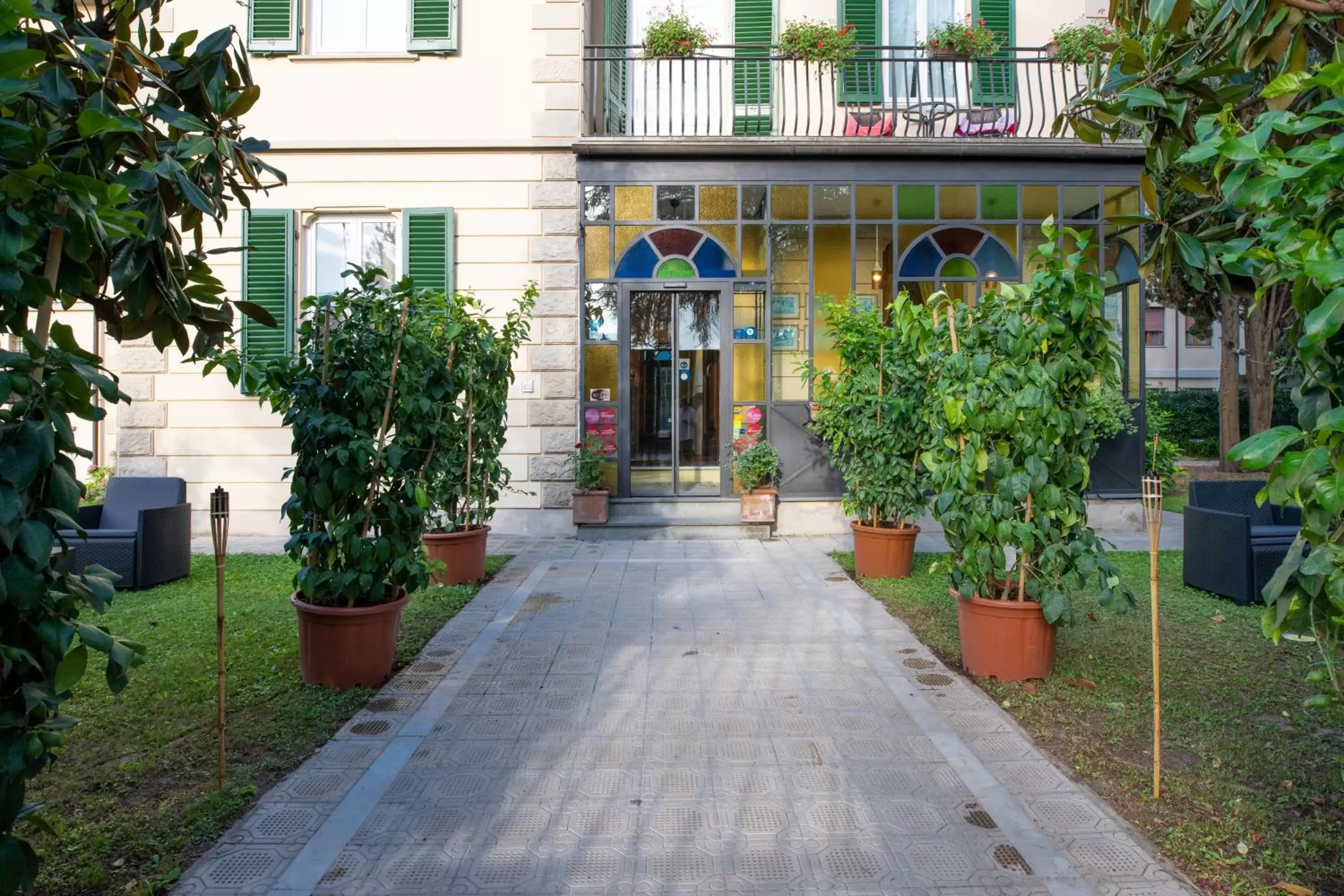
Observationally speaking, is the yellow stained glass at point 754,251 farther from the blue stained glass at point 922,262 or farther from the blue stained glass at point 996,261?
the blue stained glass at point 996,261

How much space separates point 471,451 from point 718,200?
4.89 m

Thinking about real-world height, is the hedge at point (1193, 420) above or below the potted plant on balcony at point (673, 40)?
below

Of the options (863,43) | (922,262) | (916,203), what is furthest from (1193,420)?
(863,43)

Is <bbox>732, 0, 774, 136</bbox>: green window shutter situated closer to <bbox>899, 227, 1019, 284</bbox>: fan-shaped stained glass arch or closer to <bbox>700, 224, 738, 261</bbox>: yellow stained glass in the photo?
<bbox>700, 224, 738, 261</bbox>: yellow stained glass

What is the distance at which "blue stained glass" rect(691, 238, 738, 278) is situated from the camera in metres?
10.7

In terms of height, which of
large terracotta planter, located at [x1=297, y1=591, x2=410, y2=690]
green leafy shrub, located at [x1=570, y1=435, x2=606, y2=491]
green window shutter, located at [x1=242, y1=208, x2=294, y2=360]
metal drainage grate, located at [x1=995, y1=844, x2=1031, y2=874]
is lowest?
metal drainage grate, located at [x1=995, y1=844, x2=1031, y2=874]

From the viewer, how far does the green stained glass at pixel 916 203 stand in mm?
10750

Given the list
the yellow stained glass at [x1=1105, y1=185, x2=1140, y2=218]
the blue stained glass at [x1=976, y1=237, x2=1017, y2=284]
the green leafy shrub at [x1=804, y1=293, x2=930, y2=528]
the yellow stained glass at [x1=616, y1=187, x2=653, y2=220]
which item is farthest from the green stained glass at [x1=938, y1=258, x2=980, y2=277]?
the yellow stained glass at [x1=616, y1=187, x2=653, y2=220]

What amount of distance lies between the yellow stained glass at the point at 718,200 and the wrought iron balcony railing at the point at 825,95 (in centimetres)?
84

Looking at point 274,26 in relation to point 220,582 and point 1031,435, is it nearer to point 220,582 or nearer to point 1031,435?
point 220,582

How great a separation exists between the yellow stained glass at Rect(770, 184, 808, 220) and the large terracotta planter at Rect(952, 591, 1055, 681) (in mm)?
7010

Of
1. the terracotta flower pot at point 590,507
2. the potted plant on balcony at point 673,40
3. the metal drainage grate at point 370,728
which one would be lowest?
the metal drainage grate at point 370,728

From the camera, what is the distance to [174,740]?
3994 millimetres

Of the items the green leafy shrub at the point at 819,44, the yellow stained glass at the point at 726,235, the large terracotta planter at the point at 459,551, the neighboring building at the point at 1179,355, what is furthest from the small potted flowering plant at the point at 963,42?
the neighboring building at the point at 1179,355
